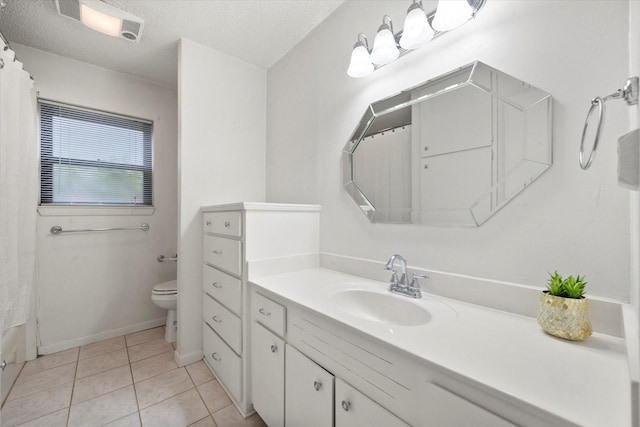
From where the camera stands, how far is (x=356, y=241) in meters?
1.51

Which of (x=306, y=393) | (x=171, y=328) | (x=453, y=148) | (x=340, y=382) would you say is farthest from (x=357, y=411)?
(x=171, y=328)

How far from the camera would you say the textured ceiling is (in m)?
1.61

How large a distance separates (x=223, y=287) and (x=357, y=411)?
3.58 feet

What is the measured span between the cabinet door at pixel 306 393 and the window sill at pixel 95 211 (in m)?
2.12

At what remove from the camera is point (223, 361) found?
5.32ft

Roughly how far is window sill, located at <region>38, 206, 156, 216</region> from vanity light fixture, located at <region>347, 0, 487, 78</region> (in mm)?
2232

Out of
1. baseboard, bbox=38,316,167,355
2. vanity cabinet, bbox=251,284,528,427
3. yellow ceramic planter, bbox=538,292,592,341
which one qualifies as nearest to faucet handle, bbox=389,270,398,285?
vanity cabinet, bbox=251,284,528,427

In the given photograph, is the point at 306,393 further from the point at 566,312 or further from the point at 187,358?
the point at 187,358

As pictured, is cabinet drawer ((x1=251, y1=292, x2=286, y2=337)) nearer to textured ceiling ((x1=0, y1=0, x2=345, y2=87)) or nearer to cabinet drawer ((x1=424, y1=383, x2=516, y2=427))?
cabinet drawer ((x1=424, y1=383, x2=516, y2=427))

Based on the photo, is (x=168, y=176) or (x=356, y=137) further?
(x=168, y=176)

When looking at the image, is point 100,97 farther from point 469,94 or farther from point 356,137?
point 469,94

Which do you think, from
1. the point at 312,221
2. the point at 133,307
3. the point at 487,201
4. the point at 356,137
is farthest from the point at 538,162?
the point at 133,307

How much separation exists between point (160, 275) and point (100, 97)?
5.51ft

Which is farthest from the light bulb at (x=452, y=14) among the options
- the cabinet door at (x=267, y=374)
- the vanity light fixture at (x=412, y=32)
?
the cabinet door at (x=267, y=374)
